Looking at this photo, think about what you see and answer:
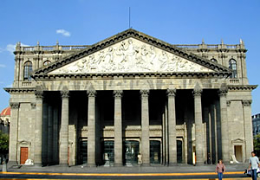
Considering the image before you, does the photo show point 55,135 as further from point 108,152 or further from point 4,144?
point 4,144

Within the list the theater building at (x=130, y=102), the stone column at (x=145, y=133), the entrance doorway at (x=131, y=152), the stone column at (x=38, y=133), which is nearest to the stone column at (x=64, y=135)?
the theater building at (x=130, y=102)

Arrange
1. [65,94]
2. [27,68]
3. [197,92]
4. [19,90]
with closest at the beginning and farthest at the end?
[197,92] → [65,94] → [19,90] → [27,68]

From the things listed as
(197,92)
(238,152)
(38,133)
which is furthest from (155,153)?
Answer: (38,133)

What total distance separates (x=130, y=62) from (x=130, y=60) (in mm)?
272

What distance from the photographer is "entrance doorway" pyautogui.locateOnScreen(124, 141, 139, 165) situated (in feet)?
163

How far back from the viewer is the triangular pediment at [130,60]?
144 ft

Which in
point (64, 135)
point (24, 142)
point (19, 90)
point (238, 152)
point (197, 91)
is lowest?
point (238, 152)

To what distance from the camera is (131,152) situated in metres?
50.0

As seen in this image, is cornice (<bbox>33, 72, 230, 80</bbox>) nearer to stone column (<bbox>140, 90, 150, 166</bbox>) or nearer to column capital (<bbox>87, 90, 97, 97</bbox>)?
column capital (<bbox>87, 90, 97, 97</bbox>)

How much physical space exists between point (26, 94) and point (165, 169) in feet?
85.8

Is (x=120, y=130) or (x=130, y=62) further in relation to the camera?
(x=130, y=62)

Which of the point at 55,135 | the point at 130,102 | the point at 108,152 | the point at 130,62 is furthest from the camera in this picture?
the point at 130,102

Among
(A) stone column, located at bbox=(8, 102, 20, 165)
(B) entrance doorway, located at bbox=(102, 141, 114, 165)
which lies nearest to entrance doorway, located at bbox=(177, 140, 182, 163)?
(B) entrance doorway, located at bbox=(102, 141, 114, 165)

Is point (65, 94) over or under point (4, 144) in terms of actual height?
over
